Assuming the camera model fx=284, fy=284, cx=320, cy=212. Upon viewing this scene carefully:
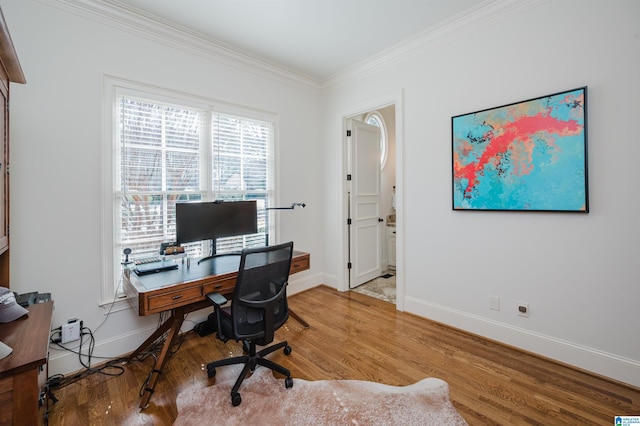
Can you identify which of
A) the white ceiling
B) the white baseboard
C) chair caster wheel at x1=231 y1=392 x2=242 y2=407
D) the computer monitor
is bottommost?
chair caster wheel at x1=231 y1=392 x2=242 y2=407

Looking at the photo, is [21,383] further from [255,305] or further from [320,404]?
[320,404]

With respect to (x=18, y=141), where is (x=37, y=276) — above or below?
below

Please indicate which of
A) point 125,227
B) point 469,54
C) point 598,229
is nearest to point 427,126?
point 469,54

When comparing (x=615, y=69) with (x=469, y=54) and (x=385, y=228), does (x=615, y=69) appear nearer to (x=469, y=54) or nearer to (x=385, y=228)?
(x=469, y=54)

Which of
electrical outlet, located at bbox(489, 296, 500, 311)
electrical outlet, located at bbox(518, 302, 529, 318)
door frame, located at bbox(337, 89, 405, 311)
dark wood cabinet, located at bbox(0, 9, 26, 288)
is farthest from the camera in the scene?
door frame, located at bbox(337, 89, 405, 311)

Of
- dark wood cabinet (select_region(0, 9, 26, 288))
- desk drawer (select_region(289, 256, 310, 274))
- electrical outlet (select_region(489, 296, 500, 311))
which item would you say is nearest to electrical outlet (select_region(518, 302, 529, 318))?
electrical outlet (select_region(489, 296, 500, 311))

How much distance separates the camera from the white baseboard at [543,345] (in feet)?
6.46

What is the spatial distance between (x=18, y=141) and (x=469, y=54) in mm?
3675

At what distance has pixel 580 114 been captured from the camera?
2.06 metres

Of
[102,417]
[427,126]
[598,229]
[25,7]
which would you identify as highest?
[25,7]

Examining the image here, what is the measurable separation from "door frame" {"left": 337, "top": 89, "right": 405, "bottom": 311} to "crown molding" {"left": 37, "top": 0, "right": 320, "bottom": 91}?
0.97 m

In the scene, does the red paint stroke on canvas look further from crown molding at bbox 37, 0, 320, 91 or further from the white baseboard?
crown molding at bbox 37, 0, 320, 91

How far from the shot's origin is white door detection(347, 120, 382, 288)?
3965 mm

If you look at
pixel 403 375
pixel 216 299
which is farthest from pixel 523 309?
pixel 216 299
